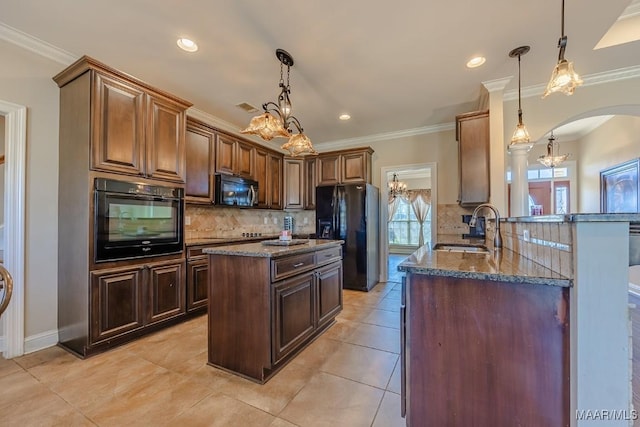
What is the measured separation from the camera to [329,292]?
9.18 feet

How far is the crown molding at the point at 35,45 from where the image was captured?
7.14ft

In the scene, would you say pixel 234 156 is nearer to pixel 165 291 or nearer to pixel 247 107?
pixel 247 107

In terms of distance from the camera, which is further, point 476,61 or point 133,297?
point 476,61

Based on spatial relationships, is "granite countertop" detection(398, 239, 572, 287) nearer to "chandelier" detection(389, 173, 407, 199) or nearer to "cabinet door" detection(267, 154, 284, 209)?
"cabinet door" detection(267, 154, 284, 209)

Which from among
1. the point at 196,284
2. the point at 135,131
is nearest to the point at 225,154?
the point at 135,131

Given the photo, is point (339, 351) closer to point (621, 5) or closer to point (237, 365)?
point (237, 365)

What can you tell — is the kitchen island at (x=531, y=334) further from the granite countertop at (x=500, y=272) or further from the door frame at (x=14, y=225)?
the door frame at (x=14, y=225)

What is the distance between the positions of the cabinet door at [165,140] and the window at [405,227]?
742 centimetres

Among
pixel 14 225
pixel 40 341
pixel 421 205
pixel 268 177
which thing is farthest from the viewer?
pixel 421 205

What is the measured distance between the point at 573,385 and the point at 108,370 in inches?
112

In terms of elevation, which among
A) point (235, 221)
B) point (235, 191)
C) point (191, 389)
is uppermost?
point (235, 191)

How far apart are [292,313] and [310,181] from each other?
334cm

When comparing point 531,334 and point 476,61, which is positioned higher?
point 476,61

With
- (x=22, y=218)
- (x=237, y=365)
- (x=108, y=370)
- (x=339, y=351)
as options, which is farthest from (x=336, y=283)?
(x=22, y=218)
